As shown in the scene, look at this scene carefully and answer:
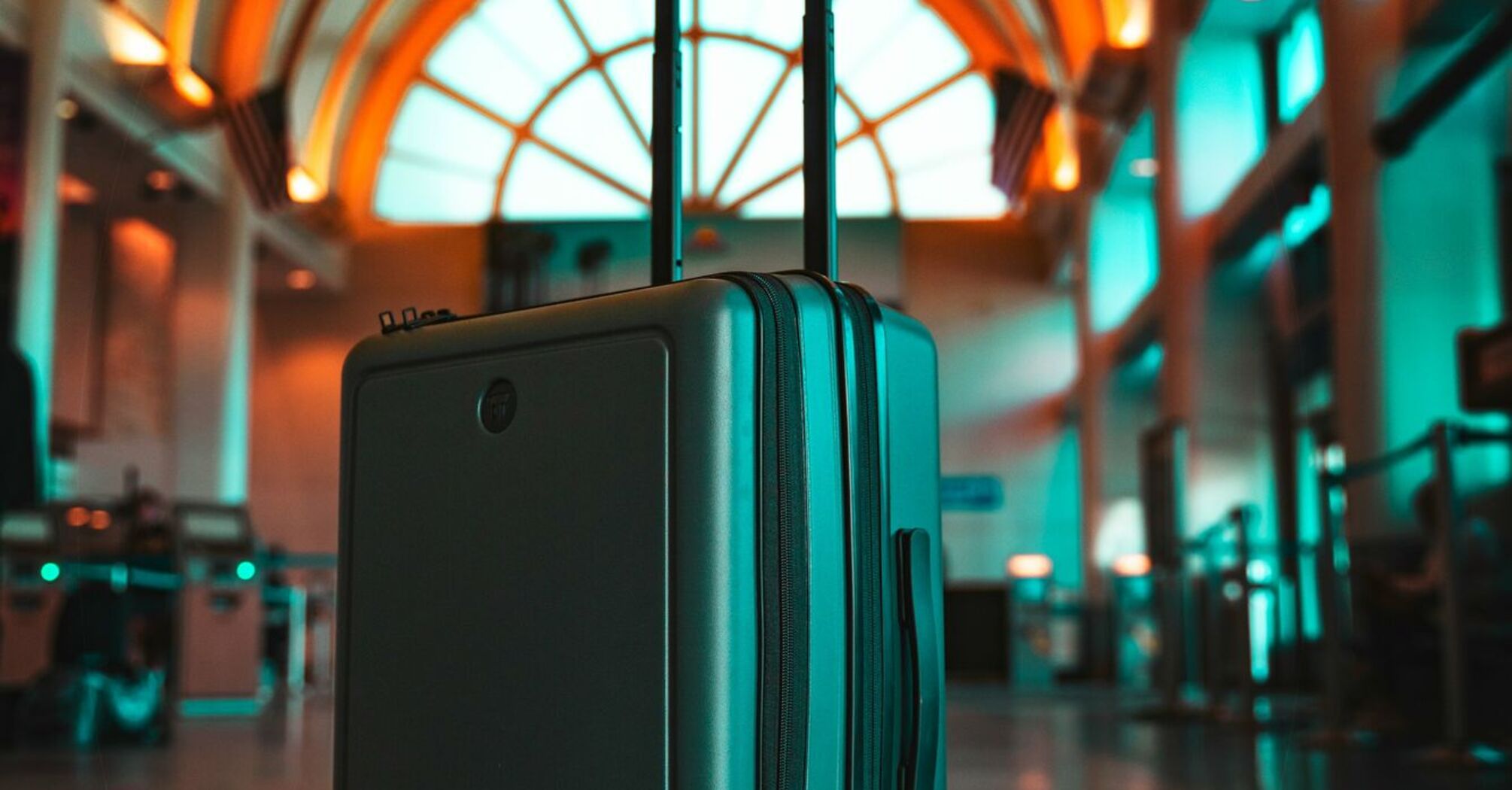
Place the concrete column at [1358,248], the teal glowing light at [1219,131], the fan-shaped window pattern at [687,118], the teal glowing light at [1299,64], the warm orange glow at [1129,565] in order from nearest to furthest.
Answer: the fan-shaped window pattern at [687,118], the warm orange glow at [1129,565], the teal glowing light at [1299,64], the teal glowing light at [1219,131], the concrete column at [1358,248]

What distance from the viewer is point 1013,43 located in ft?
4.56

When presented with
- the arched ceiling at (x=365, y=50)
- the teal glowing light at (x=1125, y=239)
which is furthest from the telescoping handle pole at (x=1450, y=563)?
the arched ceiling at (x=365, y=50)

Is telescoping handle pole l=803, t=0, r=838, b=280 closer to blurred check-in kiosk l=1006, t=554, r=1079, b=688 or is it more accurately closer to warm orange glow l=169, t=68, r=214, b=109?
blurred check-in kiosk l=1006, t=554, r=1079, b=688

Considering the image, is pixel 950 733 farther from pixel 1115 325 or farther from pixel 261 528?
pixel 261 528

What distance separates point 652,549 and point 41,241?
1793 mm

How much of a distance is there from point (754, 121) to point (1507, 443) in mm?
3732

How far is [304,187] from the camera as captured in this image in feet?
5.24

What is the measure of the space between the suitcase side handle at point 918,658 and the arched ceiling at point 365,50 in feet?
1.86

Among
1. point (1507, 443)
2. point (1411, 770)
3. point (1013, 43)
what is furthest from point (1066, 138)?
point (1507, 443)

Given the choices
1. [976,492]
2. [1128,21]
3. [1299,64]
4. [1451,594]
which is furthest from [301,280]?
[1451,594]

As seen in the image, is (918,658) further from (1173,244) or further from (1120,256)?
(1173,244)

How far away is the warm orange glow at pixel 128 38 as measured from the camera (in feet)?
5.19

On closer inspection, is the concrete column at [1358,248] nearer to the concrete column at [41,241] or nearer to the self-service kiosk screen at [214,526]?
the self-service kiosk screen at [214,526]

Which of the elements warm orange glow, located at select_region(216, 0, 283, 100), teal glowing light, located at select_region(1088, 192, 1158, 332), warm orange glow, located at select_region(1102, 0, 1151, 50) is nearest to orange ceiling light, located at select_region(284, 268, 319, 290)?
warm orange glow, located at select_region(216, 0, 283, 100)
